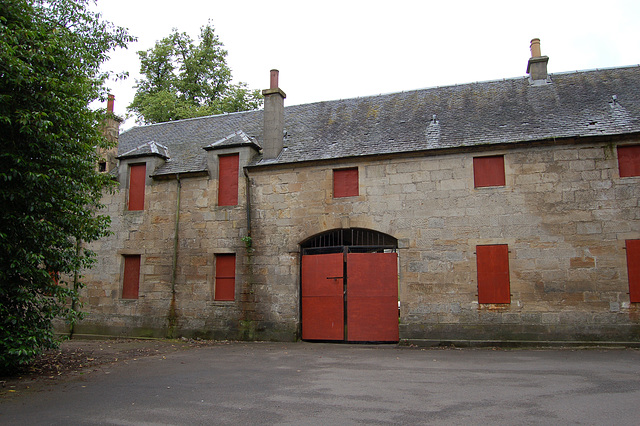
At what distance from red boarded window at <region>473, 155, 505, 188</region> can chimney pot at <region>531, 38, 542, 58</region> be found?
180 inches

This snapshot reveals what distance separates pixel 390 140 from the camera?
13141 millimetres

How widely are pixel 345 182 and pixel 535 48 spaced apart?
24.3 ft

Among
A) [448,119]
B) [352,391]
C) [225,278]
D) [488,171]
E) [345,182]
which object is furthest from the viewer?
[225,278]

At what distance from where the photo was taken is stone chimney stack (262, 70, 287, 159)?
14094mm

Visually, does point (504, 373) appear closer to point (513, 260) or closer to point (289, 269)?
point (513, 260)

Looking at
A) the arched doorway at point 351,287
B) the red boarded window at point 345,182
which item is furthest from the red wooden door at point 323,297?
the red boarded window at point 345,182

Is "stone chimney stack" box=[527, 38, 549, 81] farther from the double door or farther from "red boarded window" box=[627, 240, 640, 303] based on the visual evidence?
the double door

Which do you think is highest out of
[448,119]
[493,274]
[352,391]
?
[448,119]

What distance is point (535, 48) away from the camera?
47.6 ft

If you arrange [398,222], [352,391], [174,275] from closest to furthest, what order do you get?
[352,391] < [398,222] < [174,275]

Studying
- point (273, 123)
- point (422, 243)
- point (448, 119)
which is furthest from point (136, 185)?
point (448, 119)

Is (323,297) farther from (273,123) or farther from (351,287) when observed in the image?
(273,123)

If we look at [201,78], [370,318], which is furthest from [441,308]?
[201,78]

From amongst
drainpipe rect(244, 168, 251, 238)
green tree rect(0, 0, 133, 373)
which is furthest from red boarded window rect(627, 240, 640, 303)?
green tree rect(0, 0, 133, 373)
